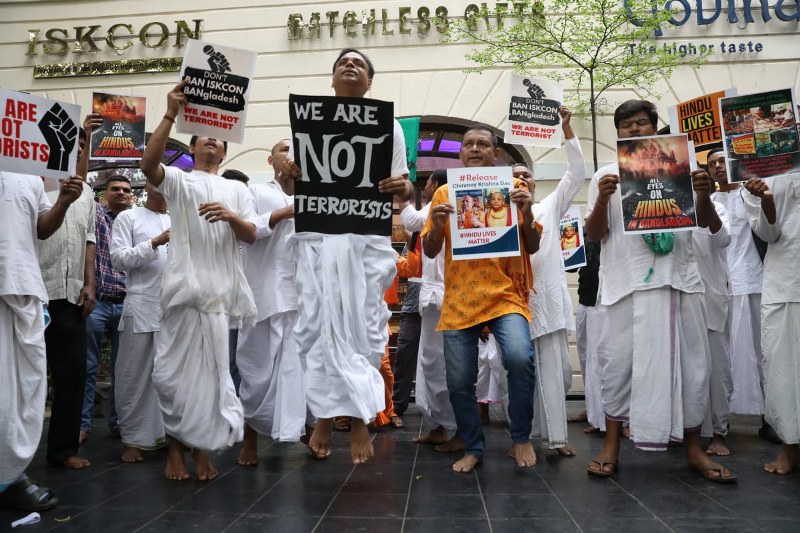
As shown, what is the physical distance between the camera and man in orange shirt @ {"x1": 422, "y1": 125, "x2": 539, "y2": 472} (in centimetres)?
379

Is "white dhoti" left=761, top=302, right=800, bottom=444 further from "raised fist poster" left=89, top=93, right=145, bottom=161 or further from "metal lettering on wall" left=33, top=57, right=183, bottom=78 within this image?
"metal lettering on wall" left=33, top=57, right=183, bottom=78

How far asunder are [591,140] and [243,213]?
6.36 m

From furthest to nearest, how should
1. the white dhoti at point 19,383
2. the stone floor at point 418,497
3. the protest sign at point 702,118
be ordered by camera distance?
1. the protest sign at point 702,118
2. the white dhoti at point 19,383
3. the stone floor at point 418,497

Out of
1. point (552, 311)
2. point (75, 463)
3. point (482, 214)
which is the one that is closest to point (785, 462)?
point (552, 311)

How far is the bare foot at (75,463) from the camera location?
3.96 m

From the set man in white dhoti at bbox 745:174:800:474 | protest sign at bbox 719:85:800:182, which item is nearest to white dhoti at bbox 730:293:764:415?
man in white dhoti at bbox 745:174:800:474

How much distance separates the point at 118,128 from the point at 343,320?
340cm

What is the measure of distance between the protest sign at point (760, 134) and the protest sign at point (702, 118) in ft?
2.60

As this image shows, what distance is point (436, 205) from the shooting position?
3986 mm

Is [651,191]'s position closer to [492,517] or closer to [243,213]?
[492,517]

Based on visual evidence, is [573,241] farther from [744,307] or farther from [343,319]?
[343,319]

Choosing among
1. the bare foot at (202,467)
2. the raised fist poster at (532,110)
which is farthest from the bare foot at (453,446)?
the raised fist poster at (532,110)

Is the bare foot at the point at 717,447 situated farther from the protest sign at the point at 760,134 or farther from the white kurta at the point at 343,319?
the white kurta at the point at 343,319

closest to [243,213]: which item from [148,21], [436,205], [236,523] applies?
[436,205]
